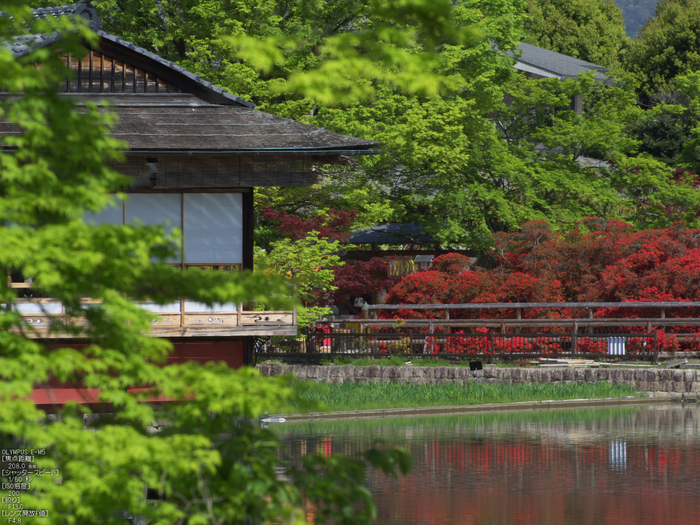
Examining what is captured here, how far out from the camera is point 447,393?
84.3ft

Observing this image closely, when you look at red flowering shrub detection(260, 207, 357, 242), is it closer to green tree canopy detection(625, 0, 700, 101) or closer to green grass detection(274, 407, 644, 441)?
green grass detection(274, 407, 644, 441)

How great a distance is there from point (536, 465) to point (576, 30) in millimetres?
54263

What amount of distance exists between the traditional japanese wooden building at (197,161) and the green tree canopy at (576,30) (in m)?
52.2

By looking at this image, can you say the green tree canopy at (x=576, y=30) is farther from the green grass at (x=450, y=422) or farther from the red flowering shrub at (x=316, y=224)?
the green grass at (x=450, y=422)

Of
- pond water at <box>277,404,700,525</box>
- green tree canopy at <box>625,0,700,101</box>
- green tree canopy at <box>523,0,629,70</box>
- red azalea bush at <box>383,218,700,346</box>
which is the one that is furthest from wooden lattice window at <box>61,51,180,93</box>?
green tree canopy at <box>523,0,629,70</box>

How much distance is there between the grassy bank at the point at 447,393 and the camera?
→ 973 inches

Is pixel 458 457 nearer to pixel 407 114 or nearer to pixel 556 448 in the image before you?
pixel 556 448

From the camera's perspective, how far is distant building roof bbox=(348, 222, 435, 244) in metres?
36.8

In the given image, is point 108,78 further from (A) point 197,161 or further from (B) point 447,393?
(B) point 447,393

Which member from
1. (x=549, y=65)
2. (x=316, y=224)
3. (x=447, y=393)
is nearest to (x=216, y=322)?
(x=447, y=393)

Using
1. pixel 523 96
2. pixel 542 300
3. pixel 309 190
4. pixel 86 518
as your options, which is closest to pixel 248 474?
pixel 86 518

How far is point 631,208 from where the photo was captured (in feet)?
122

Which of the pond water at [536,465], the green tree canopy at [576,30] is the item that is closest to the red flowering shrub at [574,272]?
the pond water at [536,465]

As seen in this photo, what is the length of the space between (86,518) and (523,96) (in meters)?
34.1
